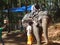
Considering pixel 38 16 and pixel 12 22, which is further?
pixel 12 22

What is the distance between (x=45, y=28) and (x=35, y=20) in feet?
0.97

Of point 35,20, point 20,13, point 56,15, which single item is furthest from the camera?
point 20,13

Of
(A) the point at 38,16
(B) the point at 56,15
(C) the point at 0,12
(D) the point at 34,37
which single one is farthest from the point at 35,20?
(C) the point at 0,12

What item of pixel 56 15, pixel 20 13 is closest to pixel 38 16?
pixel 56 15

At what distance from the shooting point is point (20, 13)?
23984 mm

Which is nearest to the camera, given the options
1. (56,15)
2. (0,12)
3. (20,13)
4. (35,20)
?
(35,20)

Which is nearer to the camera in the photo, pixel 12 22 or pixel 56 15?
pixel 56 15

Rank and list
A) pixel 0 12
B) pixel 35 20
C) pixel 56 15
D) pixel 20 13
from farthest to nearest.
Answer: pixel 20 13 < pixel 0 12 < pixel 56 15 < pixel 35 20

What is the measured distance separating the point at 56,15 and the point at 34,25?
13.8 metres

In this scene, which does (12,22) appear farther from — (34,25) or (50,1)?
(34,25)

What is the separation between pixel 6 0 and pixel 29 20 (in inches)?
617

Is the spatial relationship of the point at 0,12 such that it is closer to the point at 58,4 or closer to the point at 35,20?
the point at 58,4

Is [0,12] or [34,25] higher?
[34,25]

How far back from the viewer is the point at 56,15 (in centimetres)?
2023
